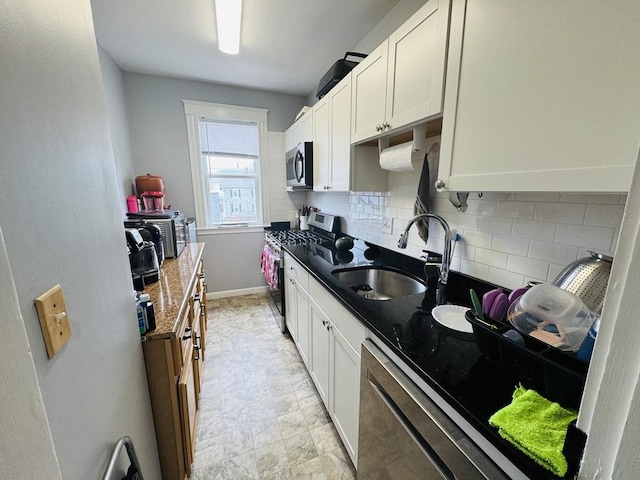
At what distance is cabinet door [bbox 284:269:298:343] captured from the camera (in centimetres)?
223

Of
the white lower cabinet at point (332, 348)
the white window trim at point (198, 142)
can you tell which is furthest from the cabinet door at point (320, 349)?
the white window trim at point (198, 142)

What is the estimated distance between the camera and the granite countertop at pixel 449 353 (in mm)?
619

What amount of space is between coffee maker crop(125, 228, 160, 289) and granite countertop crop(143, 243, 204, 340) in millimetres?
58

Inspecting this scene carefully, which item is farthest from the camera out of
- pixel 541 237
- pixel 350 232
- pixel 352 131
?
pixel 350 232

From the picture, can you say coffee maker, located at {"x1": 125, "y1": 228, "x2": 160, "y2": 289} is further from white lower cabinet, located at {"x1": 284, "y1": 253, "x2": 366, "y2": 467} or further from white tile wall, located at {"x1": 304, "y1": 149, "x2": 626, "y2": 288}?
white tile wall, located at {"x1": 304, "y1": 149, "x2": 626, "y2": 288}

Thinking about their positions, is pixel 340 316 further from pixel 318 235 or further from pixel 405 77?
pixel 318 235

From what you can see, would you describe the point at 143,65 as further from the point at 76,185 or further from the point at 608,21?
the point at 608,21

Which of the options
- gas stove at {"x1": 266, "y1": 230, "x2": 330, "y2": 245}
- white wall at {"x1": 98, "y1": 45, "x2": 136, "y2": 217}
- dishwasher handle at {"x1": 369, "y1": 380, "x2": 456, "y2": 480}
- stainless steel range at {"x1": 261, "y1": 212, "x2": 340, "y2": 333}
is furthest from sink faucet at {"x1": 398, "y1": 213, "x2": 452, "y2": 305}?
white wall at {"x1": 98, "y1": 45, "x2": 136, "y2": 217}

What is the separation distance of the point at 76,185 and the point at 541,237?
154 centimetres

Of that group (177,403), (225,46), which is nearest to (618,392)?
(177,403)

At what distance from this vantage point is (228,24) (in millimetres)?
1909

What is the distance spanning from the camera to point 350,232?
2605 mm

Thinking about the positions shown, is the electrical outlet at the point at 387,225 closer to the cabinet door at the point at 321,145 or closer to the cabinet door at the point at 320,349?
the cabinet door at the point at 321,145

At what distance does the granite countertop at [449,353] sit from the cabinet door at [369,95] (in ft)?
3.01
